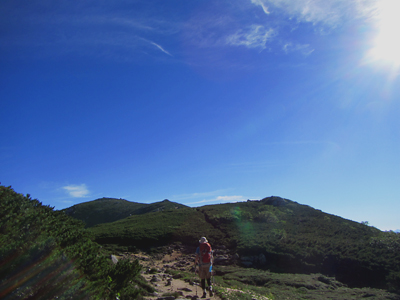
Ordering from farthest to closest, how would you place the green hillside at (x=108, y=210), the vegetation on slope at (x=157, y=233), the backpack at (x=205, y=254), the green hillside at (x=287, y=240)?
the green hillside at (x=108, y=210) → the vegetation on slope at (x=157, y=233) → the green hillside at (x=287, y=240) → the backpack at (x=205, y=254)

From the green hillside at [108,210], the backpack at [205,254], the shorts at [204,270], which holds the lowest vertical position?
the shorts at [204,270]

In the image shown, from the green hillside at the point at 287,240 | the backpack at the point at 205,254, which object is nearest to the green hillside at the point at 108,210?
the green hillside at the point at 287,240

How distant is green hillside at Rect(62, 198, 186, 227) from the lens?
6662 centimetres

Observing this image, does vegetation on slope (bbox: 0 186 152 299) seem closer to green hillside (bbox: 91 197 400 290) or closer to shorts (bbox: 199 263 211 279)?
shorts (bbox: 199 263 211 279)

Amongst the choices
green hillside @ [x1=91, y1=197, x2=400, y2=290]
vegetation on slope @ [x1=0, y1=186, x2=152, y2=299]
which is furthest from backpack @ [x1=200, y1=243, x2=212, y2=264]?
green hillside @ [x1=91, y1=197, x2=400, y2=290]

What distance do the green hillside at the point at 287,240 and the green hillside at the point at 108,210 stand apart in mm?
24264

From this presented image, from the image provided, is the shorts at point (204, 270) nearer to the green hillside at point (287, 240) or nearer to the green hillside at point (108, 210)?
the green hillside at point (287, 240)

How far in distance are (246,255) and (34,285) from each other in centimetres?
2535

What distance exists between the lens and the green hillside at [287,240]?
72.8 feet

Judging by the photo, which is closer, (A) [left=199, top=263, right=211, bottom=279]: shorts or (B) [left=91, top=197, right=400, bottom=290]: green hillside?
(A) [left=199, top=263, right=211, bottom=279]: shorts

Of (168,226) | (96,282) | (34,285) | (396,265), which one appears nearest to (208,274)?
(96,282)

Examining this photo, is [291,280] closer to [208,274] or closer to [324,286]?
[324,286]

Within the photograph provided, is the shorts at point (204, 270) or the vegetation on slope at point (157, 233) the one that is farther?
the vegetation on slope at point (157, 233)

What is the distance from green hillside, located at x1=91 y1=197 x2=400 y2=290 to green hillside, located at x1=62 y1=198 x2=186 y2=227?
79.6 feet
